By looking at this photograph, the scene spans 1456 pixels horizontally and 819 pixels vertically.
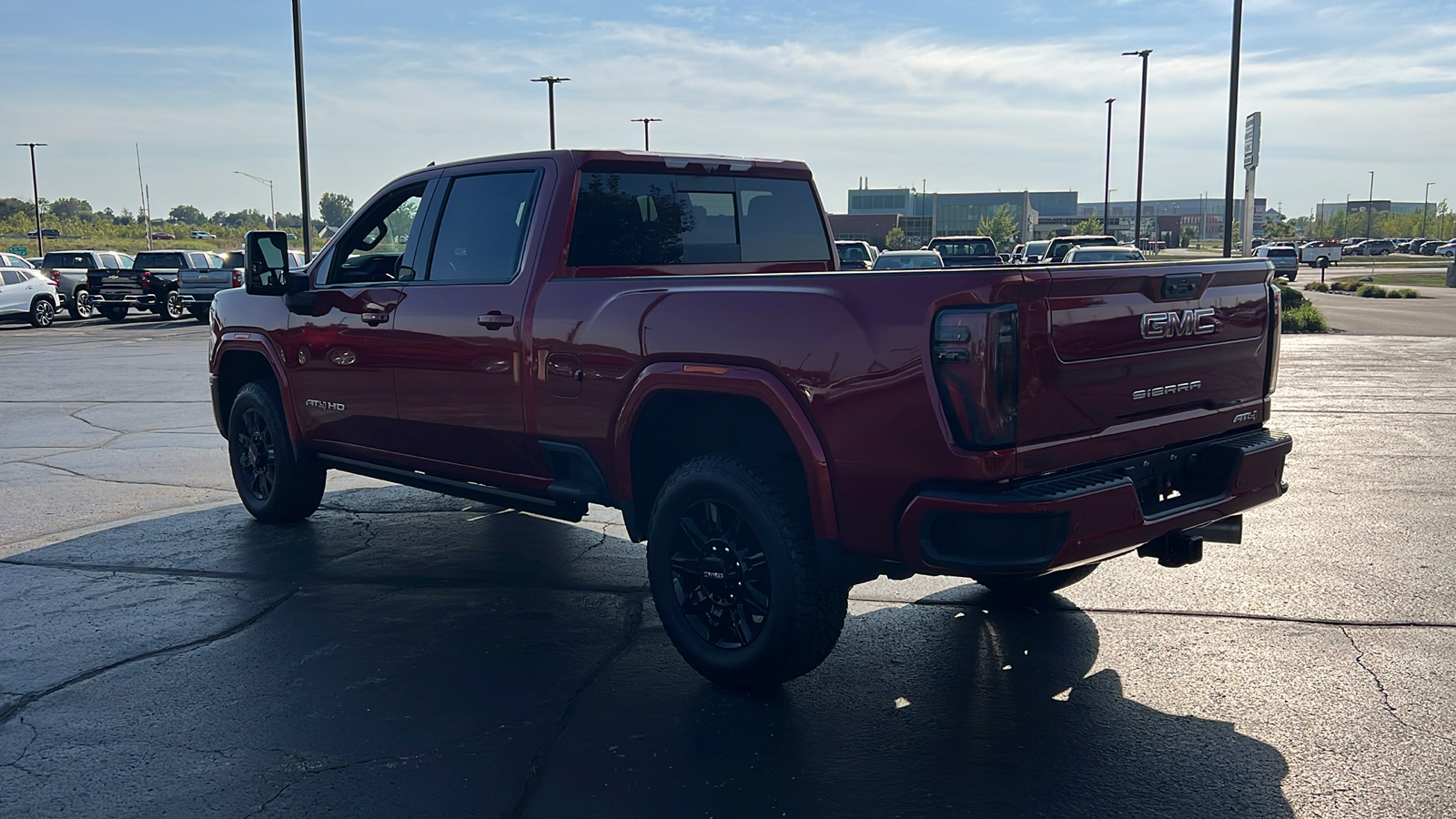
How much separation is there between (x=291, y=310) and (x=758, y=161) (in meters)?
2.78

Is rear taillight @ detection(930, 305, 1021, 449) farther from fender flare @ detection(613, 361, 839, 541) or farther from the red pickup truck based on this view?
fender flare @ detection(613, 361, 839, 541)

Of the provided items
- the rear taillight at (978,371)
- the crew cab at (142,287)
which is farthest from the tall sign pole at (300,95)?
the rear taillight at (978,371)

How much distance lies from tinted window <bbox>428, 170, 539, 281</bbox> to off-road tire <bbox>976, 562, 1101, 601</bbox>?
8.65 feet

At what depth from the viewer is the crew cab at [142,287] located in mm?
31875

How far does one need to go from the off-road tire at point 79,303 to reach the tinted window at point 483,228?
104ft

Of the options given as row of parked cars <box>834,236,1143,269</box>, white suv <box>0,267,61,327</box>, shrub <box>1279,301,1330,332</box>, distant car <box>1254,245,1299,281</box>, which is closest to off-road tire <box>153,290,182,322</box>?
white suv <box>0,267,61,327</box>

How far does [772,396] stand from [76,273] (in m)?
35.2

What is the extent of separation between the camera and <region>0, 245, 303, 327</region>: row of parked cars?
30.2 m

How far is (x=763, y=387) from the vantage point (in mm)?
4160

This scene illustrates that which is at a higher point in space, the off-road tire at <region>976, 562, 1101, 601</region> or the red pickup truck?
the red pickup truck

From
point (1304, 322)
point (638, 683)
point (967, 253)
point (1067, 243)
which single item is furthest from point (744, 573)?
point (1067, 243)

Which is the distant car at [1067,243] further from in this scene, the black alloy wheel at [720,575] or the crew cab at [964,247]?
the black alloy wheel at [720,575]

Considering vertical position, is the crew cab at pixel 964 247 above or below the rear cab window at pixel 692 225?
below

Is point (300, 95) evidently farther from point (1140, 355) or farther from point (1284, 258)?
point (1284, 258)
